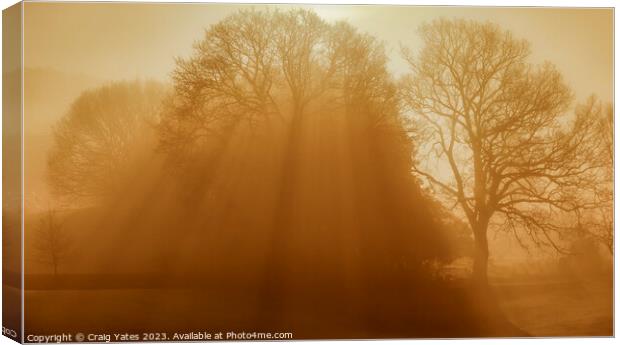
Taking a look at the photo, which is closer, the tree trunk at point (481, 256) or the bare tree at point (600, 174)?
the tree trunk at point (481, 256)

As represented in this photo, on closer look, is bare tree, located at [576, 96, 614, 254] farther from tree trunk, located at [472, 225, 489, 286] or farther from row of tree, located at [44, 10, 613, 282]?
tree trunk, located at [472, 225, 489, 286]

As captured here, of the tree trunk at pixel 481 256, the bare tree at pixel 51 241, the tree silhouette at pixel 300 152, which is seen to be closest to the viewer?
the bare tree at pixel 51 241

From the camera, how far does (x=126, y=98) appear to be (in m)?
9.11

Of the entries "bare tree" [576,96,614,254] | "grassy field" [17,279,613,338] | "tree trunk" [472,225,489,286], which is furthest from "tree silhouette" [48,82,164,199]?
"bare tree" [576,96,614,254]

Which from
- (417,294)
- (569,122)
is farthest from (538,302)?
(569,122)

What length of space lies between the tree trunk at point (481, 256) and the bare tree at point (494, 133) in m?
0.01

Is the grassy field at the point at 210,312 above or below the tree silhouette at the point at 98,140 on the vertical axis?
below

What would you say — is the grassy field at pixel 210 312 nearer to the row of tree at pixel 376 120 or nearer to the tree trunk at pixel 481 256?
the tree trunk at pixel 481 256

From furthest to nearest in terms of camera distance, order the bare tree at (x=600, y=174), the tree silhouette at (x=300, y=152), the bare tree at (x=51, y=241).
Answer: the bare tree at (x=600, y=174)
the tree silhouette at (x=300, y=152)
the bare tree at (x=51, y=241)

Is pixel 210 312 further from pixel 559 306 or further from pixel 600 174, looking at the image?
pixel 600 174

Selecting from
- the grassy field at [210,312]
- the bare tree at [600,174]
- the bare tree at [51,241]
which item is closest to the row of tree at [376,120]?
the bare tree at [600,174]

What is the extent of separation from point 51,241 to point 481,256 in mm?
4675

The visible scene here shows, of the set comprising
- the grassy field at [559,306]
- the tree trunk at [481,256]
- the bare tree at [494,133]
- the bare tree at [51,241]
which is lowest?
the grassy field at [559,306]

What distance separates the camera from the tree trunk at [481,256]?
30.8ft
